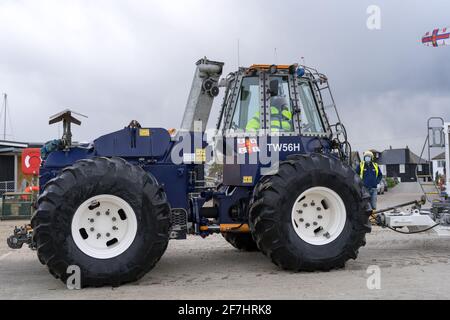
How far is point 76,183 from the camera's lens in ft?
19.7

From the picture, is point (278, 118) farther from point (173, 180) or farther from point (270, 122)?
point (173, 180)

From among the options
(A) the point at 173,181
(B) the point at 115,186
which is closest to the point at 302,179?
(A) the point at 173,181

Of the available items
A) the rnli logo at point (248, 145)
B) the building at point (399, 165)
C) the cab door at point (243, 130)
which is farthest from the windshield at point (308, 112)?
the building at point (399, 165)

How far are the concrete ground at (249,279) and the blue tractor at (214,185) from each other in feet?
0.93

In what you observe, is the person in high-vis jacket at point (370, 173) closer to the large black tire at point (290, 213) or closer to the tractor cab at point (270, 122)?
the tractor cab at point (270, 122)

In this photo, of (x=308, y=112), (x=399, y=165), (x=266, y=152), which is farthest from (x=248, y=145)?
(x=399, y=165)

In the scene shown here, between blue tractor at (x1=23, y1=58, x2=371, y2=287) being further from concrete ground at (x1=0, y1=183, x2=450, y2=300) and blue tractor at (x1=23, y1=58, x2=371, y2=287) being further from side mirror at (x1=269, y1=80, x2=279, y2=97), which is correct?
concrete ground at (x1=0, y1=183, x2=450, y2=300)

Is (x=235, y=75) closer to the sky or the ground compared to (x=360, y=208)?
closer to the sky

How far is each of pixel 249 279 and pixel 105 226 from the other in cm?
195

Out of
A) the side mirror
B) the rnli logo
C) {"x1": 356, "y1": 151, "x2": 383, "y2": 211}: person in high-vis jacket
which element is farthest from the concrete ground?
the side mirror

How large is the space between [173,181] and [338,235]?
2.37 meters

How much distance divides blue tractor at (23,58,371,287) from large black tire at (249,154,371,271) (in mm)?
13

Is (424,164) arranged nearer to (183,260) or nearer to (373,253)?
(373,253)

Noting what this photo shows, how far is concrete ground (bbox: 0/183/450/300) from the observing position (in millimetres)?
5664
